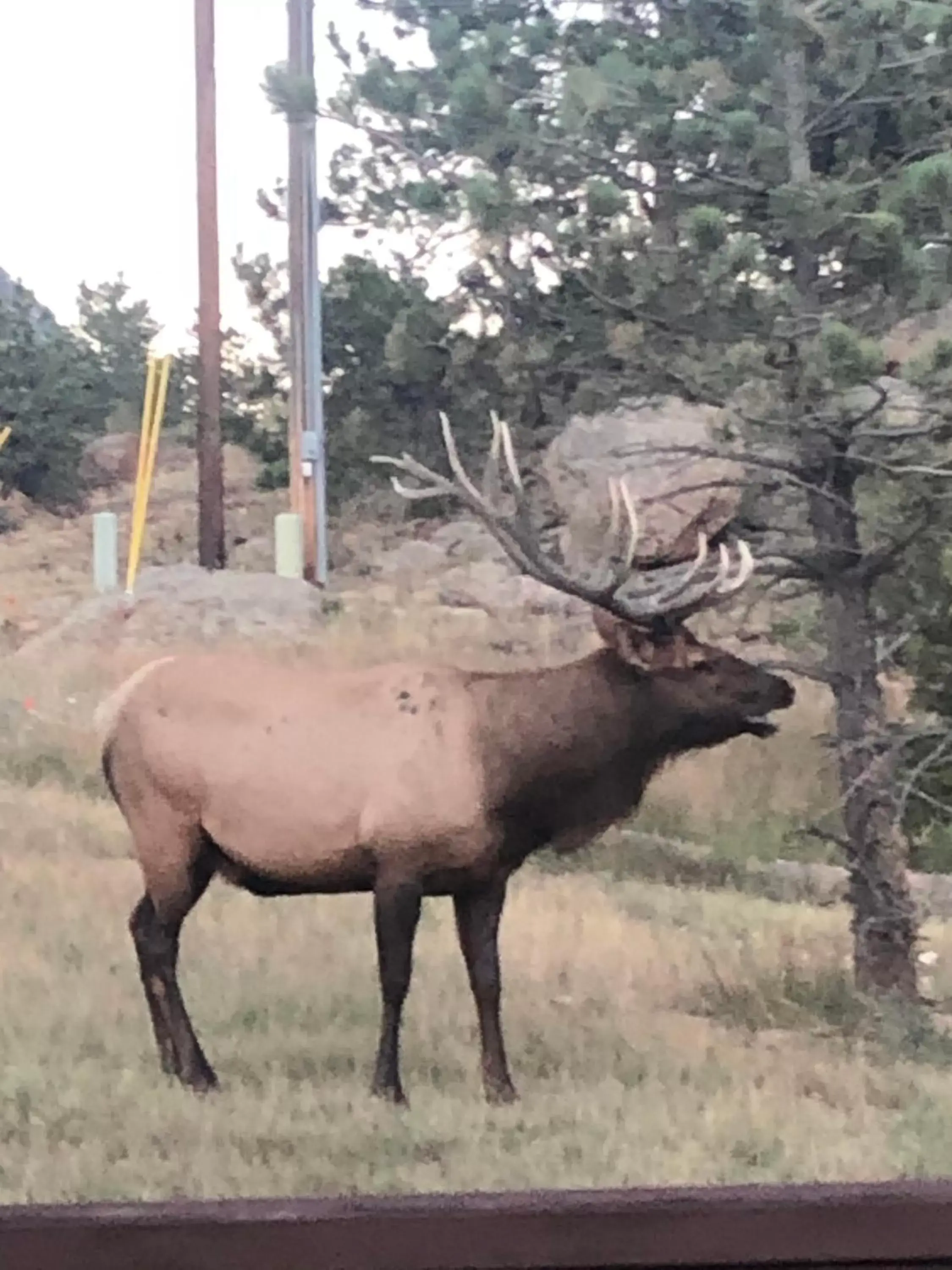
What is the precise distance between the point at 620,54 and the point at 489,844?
2.50 feet

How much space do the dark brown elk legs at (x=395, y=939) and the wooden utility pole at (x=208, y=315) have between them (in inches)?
13.8

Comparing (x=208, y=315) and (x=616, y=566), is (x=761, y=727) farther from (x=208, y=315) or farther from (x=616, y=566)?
(x=208, y=315)

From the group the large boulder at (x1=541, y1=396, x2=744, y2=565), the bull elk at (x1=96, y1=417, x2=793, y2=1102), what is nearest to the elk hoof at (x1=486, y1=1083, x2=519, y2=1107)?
the bull elk at (x1=96, y1=417, x2=793, y2=1102)

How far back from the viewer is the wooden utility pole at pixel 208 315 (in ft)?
5.13

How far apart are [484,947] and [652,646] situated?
1.05 ft

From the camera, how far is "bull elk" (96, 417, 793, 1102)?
1.51m

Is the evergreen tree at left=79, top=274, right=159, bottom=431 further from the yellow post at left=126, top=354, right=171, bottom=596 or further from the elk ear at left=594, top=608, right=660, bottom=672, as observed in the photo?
the elk ear at left=594, top=608, right=660, bottom=672

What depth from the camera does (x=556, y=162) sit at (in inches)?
62.2

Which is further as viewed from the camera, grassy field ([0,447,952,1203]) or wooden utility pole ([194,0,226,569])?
wooden utility pole ([194,0,226,569])

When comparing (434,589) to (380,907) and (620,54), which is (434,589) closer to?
(380,907)

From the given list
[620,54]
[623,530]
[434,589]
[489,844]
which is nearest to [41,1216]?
[489,844]

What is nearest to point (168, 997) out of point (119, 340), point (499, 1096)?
point (499, 1096)

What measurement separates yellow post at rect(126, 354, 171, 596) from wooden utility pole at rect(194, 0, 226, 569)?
0.04 metres

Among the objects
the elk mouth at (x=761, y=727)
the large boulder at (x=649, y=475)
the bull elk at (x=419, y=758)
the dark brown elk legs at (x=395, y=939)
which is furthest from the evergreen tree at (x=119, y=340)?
the elk mouth at (x=761, y=727)
